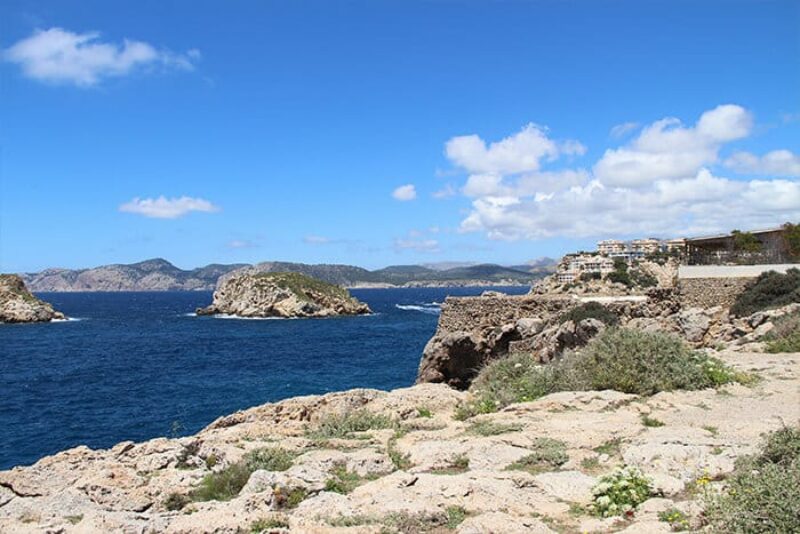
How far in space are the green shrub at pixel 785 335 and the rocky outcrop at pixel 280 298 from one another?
92.6 metres

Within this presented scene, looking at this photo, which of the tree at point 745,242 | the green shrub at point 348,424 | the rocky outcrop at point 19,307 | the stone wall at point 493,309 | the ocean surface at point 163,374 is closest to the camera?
the green shrub at point 348,424

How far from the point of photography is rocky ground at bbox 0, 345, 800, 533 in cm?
579

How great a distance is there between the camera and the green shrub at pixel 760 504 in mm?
4301

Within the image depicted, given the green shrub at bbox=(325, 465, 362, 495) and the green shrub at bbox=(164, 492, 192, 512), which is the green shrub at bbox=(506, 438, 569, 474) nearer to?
the green shrub at bbox=(325, 465, 362, 495)

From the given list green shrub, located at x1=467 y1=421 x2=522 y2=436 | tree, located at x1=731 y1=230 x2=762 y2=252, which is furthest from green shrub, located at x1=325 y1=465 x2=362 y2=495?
tree, located at x1=731 y1=230 x2=762 y2=252

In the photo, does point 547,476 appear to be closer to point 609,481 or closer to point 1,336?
point 609,481

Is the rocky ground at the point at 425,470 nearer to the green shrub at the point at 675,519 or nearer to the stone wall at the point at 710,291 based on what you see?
the green shrub at the point at 675,519

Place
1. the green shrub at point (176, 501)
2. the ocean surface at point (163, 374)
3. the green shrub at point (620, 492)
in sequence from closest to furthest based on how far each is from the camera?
the green shrub at point (620, 492) < the green shrub at point (176, 501) < the ocean surface at point (163, 374)

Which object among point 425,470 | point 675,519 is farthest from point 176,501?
point 675,519

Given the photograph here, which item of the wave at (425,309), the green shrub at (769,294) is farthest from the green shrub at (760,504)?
the wave at (425,309)

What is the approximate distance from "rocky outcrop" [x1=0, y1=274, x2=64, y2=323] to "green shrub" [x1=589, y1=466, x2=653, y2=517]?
11060 centimetres

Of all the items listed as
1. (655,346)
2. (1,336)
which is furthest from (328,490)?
(1,336)

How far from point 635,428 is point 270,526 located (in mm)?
5327

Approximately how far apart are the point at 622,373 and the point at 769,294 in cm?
1335
